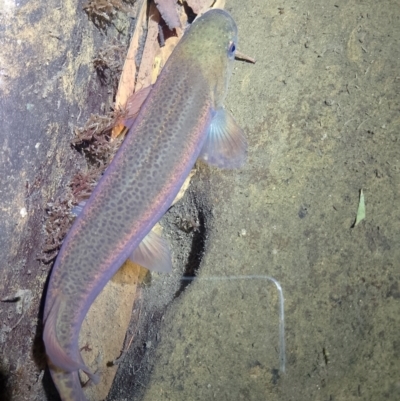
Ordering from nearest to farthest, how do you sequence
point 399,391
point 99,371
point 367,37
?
point 399,391
point 367,37
point 99,371

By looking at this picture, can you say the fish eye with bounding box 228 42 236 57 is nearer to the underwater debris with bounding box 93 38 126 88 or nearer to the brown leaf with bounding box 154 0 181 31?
the brown leaf with bounding box 154 0 181 31

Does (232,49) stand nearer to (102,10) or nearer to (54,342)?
(102,10)

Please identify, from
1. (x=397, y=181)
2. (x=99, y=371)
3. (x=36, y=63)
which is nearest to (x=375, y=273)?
(x=397, y=181)

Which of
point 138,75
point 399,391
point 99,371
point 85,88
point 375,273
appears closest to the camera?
point 399,391

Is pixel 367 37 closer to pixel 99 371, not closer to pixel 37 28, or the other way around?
pixel 37 28

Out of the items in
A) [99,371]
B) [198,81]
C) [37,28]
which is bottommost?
[99,371]

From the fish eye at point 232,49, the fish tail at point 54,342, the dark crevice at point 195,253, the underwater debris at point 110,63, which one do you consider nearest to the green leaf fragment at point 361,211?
the dark crevice at point 195,253

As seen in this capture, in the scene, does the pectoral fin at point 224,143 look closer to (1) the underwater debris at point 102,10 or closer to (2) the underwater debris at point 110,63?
(2) the underwater debris at point 110,63
